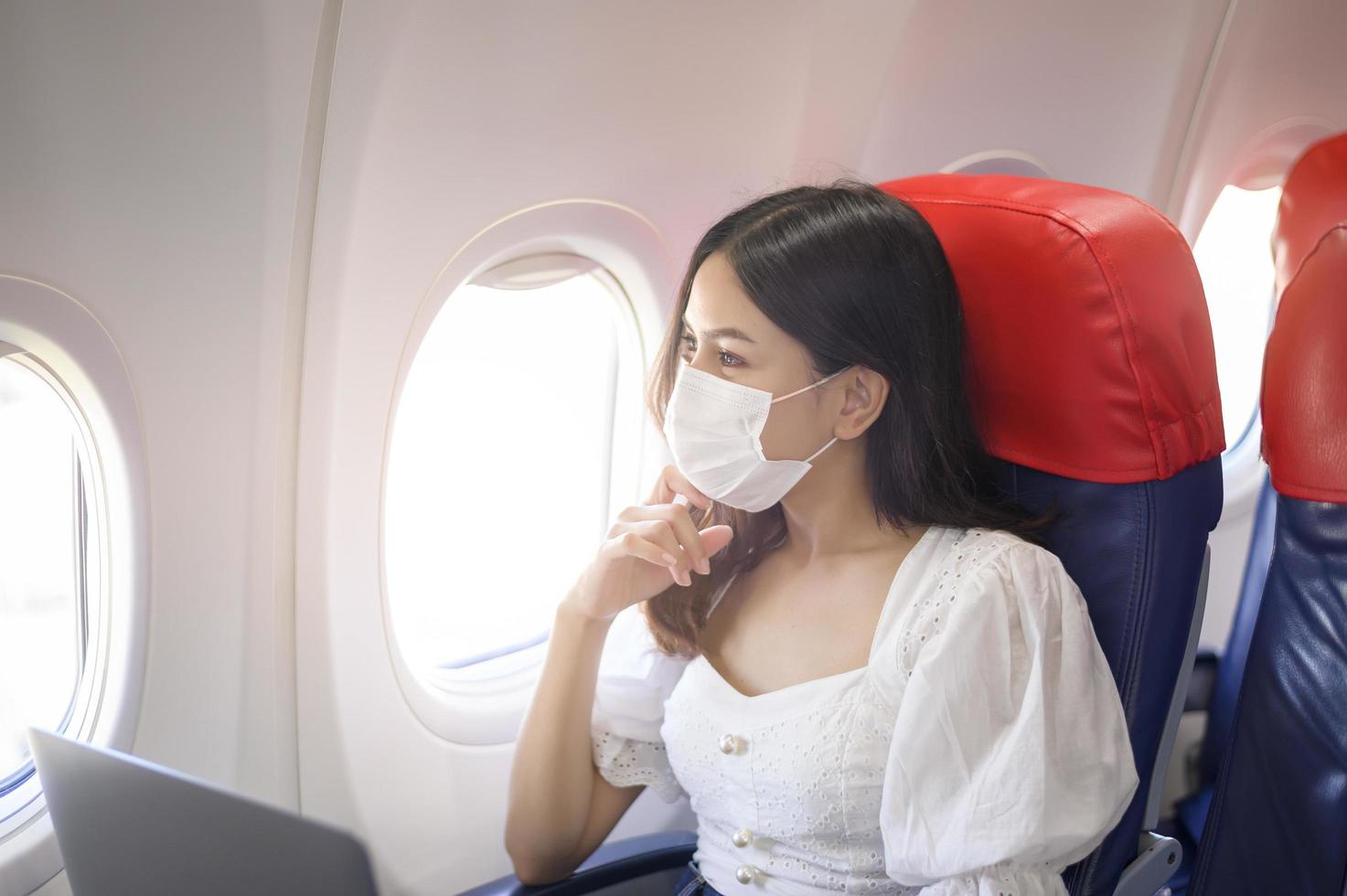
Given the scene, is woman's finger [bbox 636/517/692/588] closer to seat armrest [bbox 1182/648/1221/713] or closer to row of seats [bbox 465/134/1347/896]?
row of seats [bbox 465/134/1347/896]

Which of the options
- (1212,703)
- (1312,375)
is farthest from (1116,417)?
(1212,703)

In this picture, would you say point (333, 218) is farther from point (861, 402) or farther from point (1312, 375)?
point (1312, 375)

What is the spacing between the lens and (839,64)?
2.20 metres

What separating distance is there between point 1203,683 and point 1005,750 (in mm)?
1032

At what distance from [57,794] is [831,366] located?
3.36 ft

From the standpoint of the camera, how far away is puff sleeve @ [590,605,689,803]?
5.46 ft

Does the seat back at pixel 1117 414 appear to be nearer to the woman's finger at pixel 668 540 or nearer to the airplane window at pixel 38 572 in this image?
the woman's finger at pixel 668 540

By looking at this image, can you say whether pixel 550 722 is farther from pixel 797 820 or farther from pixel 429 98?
pixel 429 98

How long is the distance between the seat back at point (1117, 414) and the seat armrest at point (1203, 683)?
0.62 m

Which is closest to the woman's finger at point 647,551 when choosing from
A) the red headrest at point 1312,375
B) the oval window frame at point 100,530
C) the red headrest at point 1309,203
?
the oval window frame at point 100,530

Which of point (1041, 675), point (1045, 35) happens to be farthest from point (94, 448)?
point (1045, 35)

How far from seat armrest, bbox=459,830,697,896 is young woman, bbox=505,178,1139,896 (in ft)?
0.10

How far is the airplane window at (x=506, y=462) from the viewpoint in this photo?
2238 millimetres

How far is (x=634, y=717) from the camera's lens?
5.47 ft
